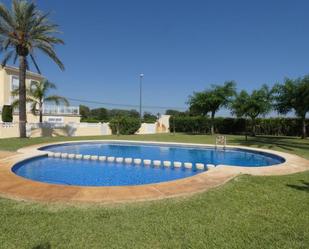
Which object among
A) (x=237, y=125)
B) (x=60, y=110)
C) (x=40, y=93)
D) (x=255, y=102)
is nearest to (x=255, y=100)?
(x=255, y=102)

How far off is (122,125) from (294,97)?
17.5m

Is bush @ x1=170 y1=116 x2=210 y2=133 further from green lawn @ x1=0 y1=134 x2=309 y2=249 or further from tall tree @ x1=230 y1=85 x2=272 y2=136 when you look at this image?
green lawn @ x1=0 y1=134 x2=309 y2=249

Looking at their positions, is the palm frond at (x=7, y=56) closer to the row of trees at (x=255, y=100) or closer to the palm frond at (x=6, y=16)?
the palm frond at (x=6, y=16)

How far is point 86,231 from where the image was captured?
144 inches

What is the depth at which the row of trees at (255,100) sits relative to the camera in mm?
21641

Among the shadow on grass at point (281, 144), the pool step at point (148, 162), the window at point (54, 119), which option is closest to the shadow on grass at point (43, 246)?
the pool step at point (148, 162)

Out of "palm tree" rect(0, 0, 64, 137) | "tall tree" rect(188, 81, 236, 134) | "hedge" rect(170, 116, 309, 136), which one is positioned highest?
"palm tree" rect(0, 0, 64, 137)

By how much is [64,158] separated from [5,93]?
1973 centimetres

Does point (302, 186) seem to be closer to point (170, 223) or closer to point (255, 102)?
point (170, 223)

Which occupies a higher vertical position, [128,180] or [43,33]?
[43,33]

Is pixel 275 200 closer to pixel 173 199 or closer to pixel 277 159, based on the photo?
pixel 173 199

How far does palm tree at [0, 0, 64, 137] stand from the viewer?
17.0m

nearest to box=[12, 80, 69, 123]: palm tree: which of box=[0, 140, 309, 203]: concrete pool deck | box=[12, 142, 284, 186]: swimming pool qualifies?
box=[12, 142, 284, 186]: swimming pool

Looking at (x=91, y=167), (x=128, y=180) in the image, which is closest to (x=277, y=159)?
(x=128, y=180)
